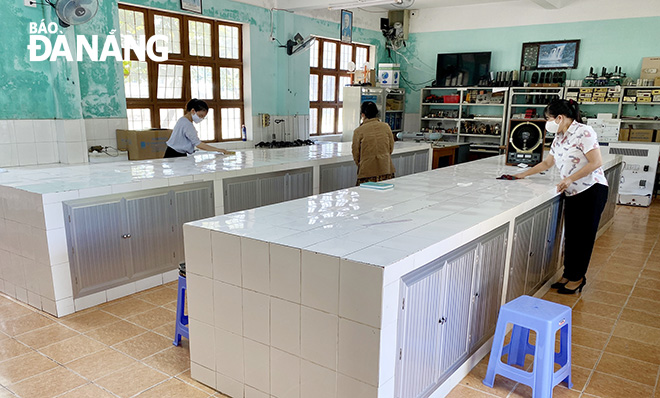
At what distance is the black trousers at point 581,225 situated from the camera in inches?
159

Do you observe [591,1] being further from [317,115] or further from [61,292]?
[61,292]

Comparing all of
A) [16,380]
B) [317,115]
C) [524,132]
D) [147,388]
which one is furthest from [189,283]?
[317,115]

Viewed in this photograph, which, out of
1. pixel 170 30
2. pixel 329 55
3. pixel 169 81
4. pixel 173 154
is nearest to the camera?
pixel 173 154

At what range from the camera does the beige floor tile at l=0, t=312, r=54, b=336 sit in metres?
3.44

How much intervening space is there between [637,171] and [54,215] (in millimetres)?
8840

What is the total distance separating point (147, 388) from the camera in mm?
2762

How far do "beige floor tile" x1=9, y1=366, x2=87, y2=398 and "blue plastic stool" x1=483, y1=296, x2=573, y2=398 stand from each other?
2.51 metres

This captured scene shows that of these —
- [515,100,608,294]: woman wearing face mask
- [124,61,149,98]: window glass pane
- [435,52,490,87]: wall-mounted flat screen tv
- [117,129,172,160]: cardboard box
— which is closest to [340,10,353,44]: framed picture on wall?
[435,52,490,87]: wall-mounted flat screen tv

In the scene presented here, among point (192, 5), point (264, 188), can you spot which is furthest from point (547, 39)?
point (264, 188)

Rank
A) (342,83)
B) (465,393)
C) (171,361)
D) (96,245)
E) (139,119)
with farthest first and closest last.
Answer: (342,83) → (139,119) → (96,245) → (171,361) → (465,393)

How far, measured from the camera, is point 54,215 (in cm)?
352

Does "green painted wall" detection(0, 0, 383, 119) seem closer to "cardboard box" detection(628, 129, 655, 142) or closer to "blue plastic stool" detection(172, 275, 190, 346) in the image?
"blue plastic stool" detection(172, 275, 190, 346)

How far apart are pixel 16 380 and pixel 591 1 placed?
10806 mm

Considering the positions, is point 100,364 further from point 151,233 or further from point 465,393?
point 465,393
